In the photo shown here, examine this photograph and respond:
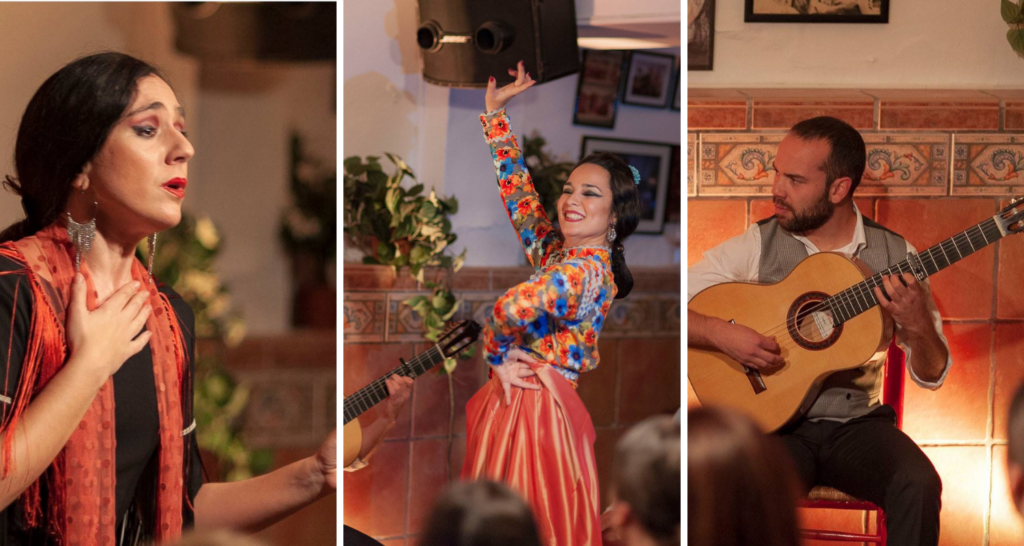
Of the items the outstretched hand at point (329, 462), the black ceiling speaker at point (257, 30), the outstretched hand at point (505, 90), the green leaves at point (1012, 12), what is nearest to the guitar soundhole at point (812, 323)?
the outstretched hand at point (505, 90)

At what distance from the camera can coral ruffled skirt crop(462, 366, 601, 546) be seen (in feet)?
6.48

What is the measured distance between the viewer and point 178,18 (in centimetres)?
207

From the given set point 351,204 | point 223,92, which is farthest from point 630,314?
point 223,92

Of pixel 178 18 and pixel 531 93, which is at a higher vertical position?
pixel 178 18

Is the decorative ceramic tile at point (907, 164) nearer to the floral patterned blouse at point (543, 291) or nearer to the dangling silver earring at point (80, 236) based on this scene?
the floral patterned blouse at point (543, 291)

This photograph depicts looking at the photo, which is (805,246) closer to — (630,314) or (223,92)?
(630,314)

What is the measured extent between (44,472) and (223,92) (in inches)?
35.2

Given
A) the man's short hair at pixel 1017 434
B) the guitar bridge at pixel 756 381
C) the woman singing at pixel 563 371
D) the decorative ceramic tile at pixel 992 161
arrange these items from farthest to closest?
the decorative ceramic tile at pixel 992 161
the guitar bridge at pixel 756 381
the woman singing at pixel 563 371
the man's short hair at pixel 1017 434

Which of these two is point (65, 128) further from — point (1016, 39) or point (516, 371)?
point (1016, 39)

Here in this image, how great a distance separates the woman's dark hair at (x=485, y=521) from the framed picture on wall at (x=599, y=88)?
91 centimetres

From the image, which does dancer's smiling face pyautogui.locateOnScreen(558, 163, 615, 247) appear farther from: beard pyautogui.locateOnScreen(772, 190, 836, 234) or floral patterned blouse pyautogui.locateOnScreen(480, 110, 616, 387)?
beard pyautogui.locateOnScreen(772, 190, 836, 234)

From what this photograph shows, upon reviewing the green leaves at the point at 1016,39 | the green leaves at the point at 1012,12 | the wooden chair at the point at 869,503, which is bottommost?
the wooden chair at the point at 869,503

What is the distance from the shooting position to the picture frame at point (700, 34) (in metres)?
2.40

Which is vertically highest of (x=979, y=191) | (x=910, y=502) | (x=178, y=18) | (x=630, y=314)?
(x=178, y=18)
